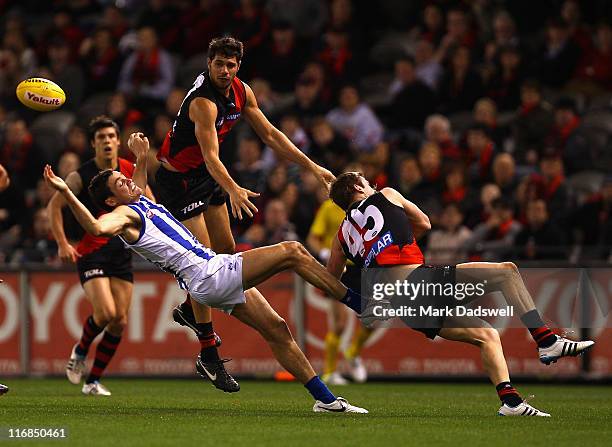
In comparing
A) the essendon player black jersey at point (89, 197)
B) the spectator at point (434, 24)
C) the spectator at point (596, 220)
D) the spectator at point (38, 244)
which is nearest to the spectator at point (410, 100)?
the spectator at point (434, 24)

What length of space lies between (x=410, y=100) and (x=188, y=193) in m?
8.00

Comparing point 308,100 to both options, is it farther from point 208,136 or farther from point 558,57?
point 208,136

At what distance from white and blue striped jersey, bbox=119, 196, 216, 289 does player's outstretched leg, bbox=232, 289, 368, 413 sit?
0.49 meters

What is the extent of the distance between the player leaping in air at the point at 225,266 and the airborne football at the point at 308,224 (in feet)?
0.07

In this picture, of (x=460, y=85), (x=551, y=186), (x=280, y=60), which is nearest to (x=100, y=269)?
(x=551, y=186)

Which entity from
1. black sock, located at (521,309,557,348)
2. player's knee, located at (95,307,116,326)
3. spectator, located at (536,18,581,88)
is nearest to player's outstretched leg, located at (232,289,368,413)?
black sock, located at (521,309,557,348)

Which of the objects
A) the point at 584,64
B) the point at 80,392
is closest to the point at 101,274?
the point at 80,392

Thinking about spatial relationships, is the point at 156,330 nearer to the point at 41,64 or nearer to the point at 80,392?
the point at 80,392

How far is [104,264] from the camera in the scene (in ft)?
42.1

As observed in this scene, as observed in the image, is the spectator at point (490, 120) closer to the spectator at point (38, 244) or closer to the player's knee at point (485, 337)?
the spectator at point (38, 244)

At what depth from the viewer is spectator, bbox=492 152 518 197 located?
16.1 meters

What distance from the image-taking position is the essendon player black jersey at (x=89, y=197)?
12617 millimetres

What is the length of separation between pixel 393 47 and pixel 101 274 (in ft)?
29.0

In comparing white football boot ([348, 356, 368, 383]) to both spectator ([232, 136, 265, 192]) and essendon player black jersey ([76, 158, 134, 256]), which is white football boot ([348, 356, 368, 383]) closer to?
spectator ([232, 136, 265, 192])
